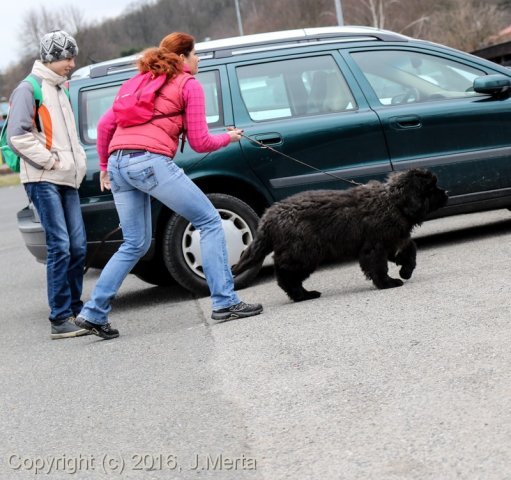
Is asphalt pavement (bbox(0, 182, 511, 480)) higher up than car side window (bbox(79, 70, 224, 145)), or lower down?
lower down

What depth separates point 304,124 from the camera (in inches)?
322

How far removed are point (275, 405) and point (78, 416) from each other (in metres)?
0.99

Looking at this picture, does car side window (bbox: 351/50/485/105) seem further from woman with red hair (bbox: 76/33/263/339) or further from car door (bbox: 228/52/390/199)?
woman with red hair (bbox: 76/33/263/339)

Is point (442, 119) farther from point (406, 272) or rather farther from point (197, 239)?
point (197, 239)

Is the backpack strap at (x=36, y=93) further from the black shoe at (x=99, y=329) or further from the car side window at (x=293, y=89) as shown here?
the car side window at (x=293, y=89)

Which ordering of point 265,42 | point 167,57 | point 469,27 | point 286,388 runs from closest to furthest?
point 286,388 → point 167,57 → point 265,42 → point 469,27

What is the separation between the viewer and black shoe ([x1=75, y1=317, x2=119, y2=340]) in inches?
273

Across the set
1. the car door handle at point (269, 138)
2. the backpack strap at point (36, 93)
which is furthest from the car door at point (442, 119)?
the backpack strap at point (36, 93)

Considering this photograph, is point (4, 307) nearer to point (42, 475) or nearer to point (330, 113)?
point (330, 113)

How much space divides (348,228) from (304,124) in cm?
133

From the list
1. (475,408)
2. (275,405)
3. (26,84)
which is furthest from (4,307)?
(475,408)

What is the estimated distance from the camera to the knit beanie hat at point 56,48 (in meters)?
7.11

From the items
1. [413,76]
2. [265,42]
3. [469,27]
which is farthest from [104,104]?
[469,27]

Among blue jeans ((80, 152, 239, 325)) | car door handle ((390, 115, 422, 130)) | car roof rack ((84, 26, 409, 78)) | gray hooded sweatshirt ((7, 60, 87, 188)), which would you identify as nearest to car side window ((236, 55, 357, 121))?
car roof rack ((84, 26, 409, 78))
